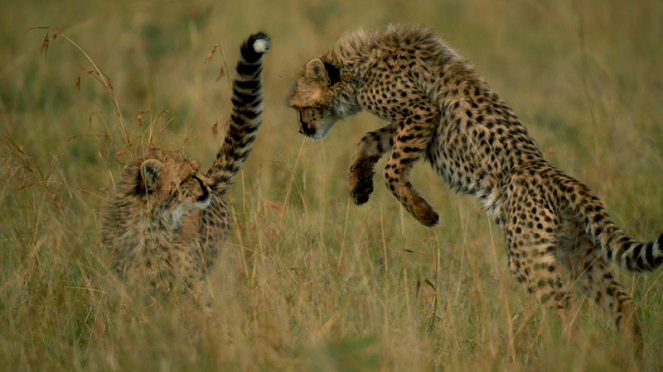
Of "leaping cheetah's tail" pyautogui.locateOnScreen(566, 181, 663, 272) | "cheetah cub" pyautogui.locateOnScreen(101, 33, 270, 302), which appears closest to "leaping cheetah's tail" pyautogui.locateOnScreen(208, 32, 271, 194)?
"cheetah cub" pyautogui.locateOnScreen(101, 33, 270, 302)

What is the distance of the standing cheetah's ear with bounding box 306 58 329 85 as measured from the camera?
4273 mm

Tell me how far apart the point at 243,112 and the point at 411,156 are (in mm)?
1054

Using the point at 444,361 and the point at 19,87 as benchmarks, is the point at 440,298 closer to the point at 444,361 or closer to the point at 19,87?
the point at 444,361

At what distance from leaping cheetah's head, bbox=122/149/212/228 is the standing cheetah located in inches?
33.4

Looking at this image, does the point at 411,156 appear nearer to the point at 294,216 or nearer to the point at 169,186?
the point at 294,216

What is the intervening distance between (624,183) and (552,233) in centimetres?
221

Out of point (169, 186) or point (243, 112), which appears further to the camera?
point (243, 112)

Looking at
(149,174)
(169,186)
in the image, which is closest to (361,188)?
(169,186)

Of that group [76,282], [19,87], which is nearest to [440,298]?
[76,282]

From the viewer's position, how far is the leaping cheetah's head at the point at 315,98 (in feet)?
14.2

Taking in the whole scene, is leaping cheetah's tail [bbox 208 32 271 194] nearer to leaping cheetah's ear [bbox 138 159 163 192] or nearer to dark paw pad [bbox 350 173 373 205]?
leaping cheetah's ear [bbox 138 159 163 192]

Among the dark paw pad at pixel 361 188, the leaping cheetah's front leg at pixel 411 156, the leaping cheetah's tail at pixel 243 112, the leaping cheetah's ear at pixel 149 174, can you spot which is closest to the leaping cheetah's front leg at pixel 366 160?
the dark paw pad at pixel 361 188

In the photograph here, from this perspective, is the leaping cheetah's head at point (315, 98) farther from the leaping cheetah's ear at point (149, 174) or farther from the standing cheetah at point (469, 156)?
the leaping cheetah's ear at point (149, 174)

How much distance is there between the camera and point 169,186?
375 cm
